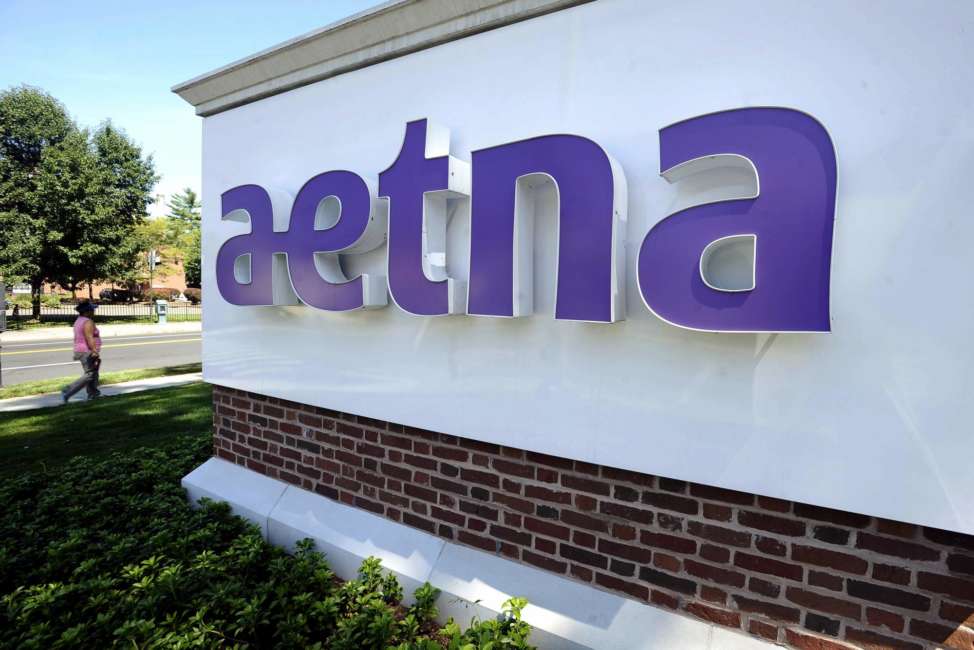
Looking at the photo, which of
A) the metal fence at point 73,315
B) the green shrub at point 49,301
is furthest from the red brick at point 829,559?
the green shrub at point 49,301

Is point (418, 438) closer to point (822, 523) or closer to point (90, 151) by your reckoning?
point (822, 523)

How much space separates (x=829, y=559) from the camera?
2021 mm

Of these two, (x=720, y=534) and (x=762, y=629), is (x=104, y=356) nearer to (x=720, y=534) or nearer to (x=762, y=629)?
(x=720, y=534)

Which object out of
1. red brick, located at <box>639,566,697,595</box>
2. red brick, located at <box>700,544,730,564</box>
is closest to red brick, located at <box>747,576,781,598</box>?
red brick, located at <box>700,544,730,564</box>

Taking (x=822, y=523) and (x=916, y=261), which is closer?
(x=916, y=261)

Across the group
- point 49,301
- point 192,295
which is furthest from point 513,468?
point 192,295

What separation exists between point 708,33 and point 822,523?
2.06 metres

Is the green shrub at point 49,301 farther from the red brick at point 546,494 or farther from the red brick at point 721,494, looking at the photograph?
the red brick at point 721,494

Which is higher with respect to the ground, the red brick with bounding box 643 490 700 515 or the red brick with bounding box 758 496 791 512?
the red brick with bounding box 758 496 791 512

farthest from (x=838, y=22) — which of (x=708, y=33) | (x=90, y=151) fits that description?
(x=90, y=151)

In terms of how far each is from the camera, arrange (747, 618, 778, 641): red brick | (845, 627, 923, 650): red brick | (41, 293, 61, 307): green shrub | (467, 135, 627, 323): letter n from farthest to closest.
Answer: (41, 293, 61, 307): green shrub < (467, 135, 627, 323): letter n < (747, 618, 778, 641): red brick < (845, 627, 923, 650): red brick

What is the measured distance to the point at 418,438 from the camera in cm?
317

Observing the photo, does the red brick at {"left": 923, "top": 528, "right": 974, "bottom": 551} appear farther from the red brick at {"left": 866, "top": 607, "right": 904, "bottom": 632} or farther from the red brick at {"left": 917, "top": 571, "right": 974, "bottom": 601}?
the red brick at {"left": 866, "top": 607, "right": 904, "bottom": 632}

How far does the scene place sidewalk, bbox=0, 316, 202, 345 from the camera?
19297 millimetres
